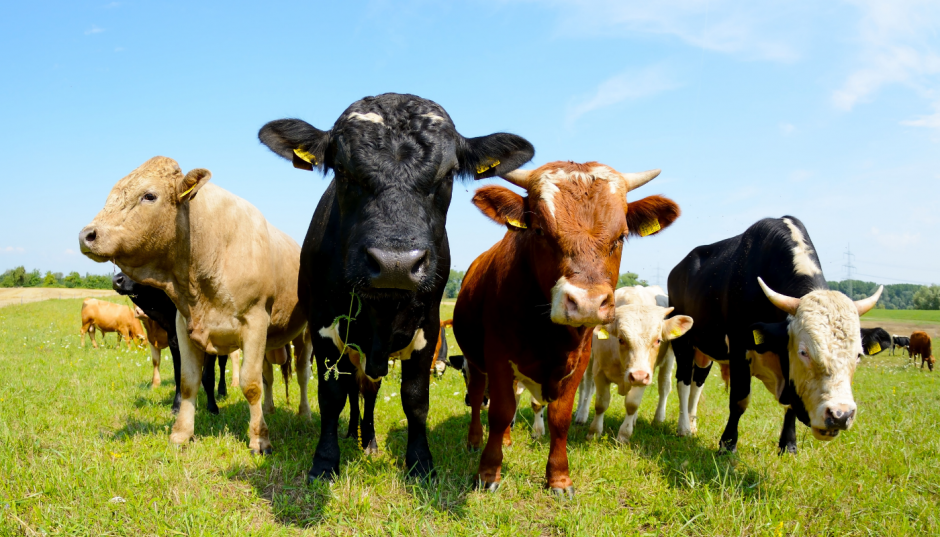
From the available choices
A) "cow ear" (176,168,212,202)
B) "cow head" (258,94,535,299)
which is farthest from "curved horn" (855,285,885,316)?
"cow ear" (176,168,212,202)

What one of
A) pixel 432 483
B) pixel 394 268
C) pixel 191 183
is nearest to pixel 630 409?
pixel 432 483

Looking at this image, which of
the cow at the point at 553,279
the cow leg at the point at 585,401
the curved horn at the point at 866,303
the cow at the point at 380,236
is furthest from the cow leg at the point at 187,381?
the curved horn at the point at 866,303

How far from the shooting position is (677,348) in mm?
7090

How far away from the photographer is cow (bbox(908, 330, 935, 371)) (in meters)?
24.7

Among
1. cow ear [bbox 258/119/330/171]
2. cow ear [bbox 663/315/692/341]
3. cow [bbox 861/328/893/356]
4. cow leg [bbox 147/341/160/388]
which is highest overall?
cow ear [bbox 258/119/330/171]

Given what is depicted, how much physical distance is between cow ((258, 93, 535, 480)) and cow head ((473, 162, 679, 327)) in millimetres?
488

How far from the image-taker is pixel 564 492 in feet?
13.1

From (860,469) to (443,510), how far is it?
3.74 m

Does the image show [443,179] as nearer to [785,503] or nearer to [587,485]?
[587,485]

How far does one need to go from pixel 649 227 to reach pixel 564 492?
6.85 ft

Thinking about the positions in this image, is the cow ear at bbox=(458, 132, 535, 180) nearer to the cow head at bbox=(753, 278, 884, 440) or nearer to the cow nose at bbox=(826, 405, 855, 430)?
the cow head at bbox=(753, 278, 884, 440)

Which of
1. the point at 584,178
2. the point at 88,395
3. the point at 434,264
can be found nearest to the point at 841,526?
the point at 584,178

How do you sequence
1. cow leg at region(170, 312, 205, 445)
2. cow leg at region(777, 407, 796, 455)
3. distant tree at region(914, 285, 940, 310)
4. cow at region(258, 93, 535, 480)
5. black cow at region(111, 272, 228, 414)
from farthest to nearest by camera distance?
distant tree at region(914, 285, 940, 310), black cow at region(111, 272, 228, 414), cow leg at region(777, 407, 796, 455), cow leg at region(170, 312, 205, 445), cow at region(258, 93, 535, 480)

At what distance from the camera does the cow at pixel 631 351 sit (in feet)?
16.6
